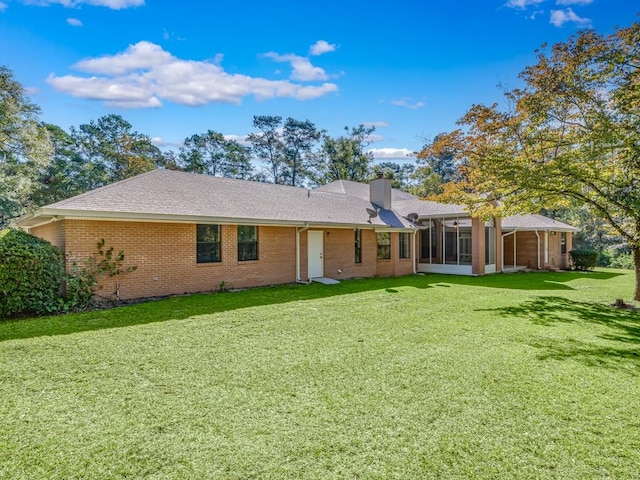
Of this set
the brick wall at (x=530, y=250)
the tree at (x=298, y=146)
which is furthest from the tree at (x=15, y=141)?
the brick wall at (x=530, y=250)

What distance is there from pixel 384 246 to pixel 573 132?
8.91m

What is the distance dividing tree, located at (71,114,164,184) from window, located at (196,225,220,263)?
24.0m

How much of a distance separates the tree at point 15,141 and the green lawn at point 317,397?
17321 mm

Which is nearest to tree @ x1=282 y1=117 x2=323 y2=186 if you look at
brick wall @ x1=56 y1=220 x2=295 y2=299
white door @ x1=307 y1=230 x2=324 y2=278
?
white door @ x1=307 y1=230 x2=324 y2=278

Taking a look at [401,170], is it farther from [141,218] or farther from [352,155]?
[141,218]

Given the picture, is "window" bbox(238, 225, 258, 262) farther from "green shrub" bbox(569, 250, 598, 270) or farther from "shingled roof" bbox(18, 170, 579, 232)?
"green shrub" bbox(569, 250, 598, 270)

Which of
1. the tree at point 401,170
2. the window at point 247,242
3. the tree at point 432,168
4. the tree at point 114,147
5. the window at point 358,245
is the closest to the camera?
the window at point 247,242

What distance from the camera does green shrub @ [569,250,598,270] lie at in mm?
21047

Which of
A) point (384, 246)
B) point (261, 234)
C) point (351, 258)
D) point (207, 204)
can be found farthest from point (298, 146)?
point (207, 204)

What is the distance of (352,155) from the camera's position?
3712 cm

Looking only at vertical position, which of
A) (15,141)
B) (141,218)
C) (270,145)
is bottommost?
(141,218)

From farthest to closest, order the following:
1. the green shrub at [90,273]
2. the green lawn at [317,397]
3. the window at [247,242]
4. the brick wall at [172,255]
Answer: the window at [247,242], the brick wall at [172,255], the green shrub at [90,273], the green lawn at [317,397]

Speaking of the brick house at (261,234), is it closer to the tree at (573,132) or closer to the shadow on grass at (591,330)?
the tree at (573,132)

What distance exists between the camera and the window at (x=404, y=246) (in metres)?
17.8
